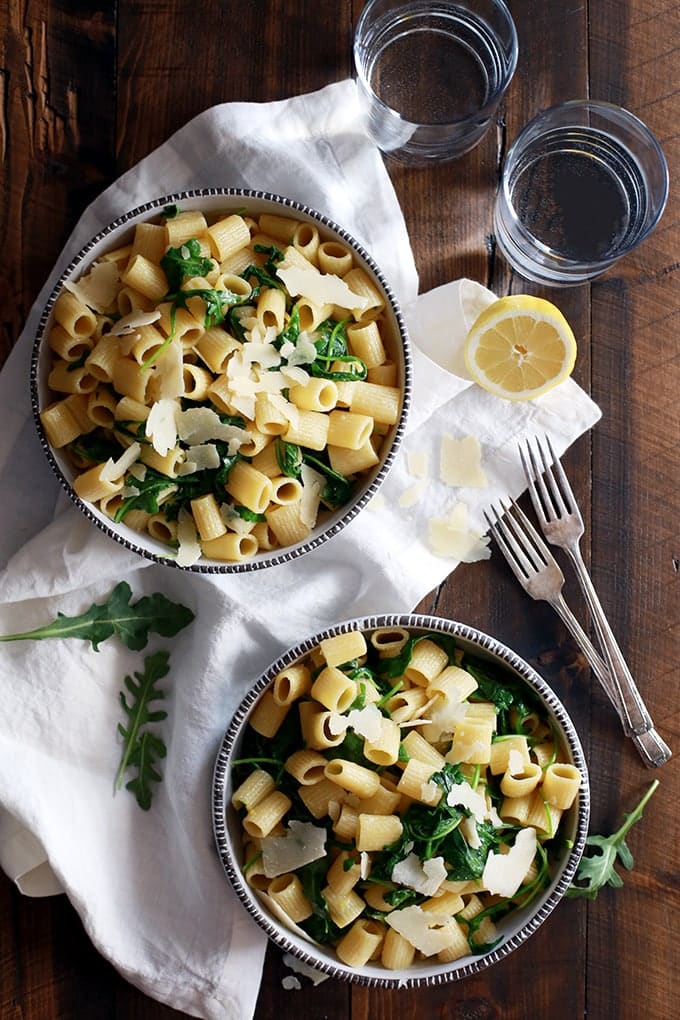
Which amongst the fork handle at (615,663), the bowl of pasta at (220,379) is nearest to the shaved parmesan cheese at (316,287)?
the bowl of pasta at (220,379)

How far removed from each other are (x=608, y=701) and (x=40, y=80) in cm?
183

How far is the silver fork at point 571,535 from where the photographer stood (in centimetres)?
225

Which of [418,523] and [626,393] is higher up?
[626,393]

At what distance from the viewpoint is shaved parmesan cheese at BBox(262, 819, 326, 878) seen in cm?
205

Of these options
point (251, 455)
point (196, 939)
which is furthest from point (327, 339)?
point (196, 939)

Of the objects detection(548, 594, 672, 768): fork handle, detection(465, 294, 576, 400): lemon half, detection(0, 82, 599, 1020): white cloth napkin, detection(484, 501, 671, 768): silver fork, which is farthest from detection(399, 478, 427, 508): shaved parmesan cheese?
detection(548, 594, 672, 768): fork handle

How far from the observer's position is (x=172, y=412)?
1883 mm

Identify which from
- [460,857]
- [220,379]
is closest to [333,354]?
[220,379]

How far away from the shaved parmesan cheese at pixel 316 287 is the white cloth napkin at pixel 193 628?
0.92ft

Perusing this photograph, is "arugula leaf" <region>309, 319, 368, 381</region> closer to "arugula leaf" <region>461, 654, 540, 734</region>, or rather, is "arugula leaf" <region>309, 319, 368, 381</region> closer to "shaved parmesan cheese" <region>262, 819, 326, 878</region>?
"arugula leaf" <region>461, 654, 540, 734</region>

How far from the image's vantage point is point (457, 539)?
2232 mm

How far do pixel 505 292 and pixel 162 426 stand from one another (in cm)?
87

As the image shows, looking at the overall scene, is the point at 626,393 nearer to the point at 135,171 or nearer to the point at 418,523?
the point at 418,523

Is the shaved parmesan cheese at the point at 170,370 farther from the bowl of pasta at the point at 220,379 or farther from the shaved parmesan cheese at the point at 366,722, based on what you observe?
the shaved parmesan cheese at the point at 366,722
